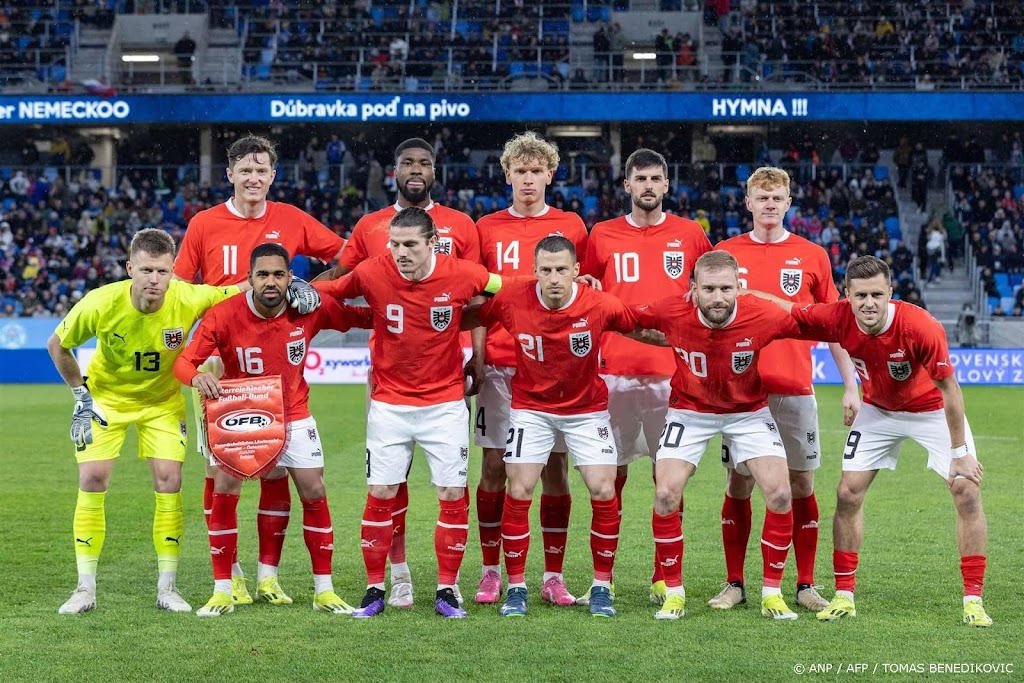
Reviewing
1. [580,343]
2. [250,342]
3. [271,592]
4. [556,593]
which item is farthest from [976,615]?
[250,342]

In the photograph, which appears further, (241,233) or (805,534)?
(241,233)

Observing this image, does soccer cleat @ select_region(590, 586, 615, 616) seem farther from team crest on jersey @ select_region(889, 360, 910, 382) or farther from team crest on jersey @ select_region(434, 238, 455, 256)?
team crest on jersey @ select_region(434, 238, 455, 256)

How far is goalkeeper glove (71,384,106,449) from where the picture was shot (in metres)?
6.01

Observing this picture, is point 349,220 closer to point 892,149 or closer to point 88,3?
point 88,3

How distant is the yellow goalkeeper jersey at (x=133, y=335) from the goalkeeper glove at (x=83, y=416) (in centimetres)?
19

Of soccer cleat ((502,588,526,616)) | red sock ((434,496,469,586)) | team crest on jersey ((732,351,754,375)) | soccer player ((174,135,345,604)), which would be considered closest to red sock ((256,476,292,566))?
soccer player ((174,135,345,604))

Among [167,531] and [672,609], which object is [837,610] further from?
[167,531]

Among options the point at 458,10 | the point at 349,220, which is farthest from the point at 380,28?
the point at 349,220

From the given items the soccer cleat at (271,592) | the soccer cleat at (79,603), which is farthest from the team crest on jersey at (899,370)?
the soccer cleat at (79,603)

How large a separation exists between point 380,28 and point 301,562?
26.2m

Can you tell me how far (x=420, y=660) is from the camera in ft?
16.5

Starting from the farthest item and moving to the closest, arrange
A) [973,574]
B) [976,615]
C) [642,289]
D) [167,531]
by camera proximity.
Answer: [642,289], [167,531], [973,574], [976,615]

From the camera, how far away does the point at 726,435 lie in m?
6.07

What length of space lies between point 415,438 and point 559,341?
89 centimetres
